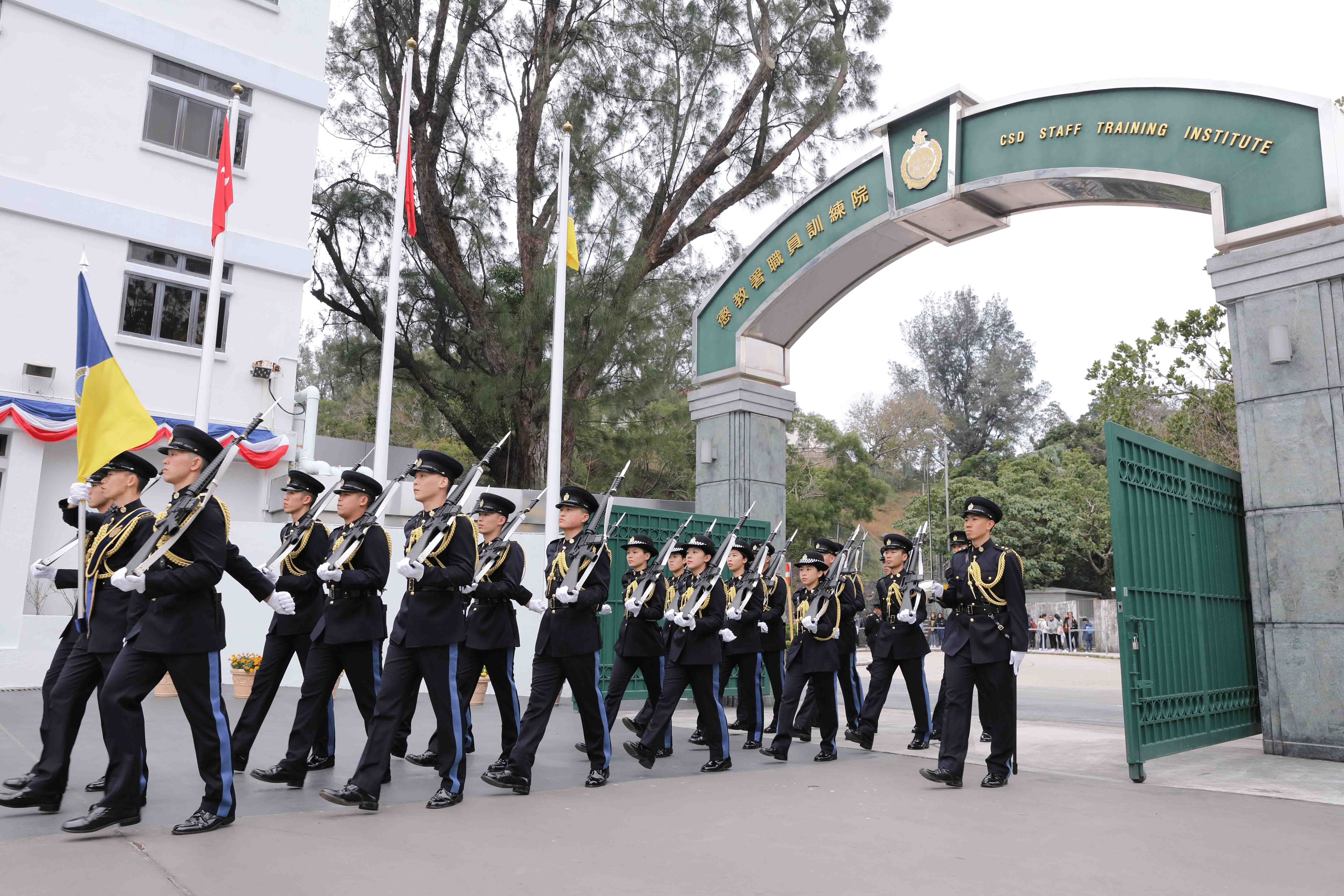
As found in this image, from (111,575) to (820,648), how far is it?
486cm

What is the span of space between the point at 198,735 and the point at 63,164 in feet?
34.8

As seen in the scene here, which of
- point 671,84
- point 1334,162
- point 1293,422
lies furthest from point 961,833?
point 671,84

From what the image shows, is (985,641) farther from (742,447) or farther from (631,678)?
(742,447)

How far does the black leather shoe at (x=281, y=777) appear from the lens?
213 inches

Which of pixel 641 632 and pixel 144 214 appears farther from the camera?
pixel 144 214

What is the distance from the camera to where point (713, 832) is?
4648 mm

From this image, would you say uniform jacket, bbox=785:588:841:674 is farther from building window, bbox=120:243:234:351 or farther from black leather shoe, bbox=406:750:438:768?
building window, bbox=120:243:234:351

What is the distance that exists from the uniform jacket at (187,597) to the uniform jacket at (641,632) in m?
3.03

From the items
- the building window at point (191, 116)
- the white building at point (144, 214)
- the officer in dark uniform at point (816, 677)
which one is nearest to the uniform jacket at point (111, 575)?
the officer in dark uniform at point (816, 677)

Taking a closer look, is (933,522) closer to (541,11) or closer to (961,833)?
(541,11)

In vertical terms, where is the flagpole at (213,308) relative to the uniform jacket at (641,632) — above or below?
above

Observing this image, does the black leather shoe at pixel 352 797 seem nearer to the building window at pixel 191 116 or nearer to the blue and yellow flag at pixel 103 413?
the blue and yellow flag at pixel 103 413

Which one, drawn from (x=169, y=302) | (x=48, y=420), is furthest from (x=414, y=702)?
(x=169, y=302)

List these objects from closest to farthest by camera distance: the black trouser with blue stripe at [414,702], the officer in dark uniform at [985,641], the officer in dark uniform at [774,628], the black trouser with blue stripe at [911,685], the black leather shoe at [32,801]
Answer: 1. the black leather shoe at [32,801]
2. the black trouser with blue stripe at [414,702]
3. the officer in dark uniform at [985,641]
4. the black trouser with blue stripe at [911,685]
5. the officer in dark uniform at [774,628]
